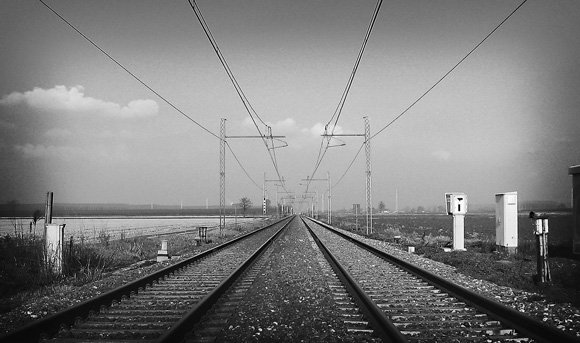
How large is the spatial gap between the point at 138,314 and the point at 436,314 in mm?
4352

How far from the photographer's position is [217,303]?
743 centimetres


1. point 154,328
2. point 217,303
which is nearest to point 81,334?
point 154,328

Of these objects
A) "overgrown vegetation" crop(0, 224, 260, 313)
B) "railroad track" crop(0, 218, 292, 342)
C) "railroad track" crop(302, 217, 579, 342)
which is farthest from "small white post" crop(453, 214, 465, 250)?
"overgrown vegetation" crop(0, 224, 260, 313)

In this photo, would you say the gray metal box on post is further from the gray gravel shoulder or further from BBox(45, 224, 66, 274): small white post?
BBox(45, 224, 66, 274): small white post

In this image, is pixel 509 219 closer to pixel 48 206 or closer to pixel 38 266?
pixel 48 206

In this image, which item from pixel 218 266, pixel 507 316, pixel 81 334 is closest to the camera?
pixel 81 334

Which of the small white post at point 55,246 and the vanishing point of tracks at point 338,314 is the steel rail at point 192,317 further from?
the small white post at point 55,246

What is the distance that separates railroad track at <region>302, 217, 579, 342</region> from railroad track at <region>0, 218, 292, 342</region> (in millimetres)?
2426

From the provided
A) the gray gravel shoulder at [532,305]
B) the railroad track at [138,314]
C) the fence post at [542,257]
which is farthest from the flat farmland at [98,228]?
the fence post at [542,257]

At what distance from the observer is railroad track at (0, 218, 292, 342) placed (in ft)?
17.6

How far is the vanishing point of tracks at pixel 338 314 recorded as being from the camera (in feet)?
17.8

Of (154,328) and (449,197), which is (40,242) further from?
(449,197)

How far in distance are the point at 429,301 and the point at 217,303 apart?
354 centimetres

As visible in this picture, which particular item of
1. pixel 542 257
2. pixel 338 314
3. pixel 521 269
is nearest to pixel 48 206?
pixel 338 314
